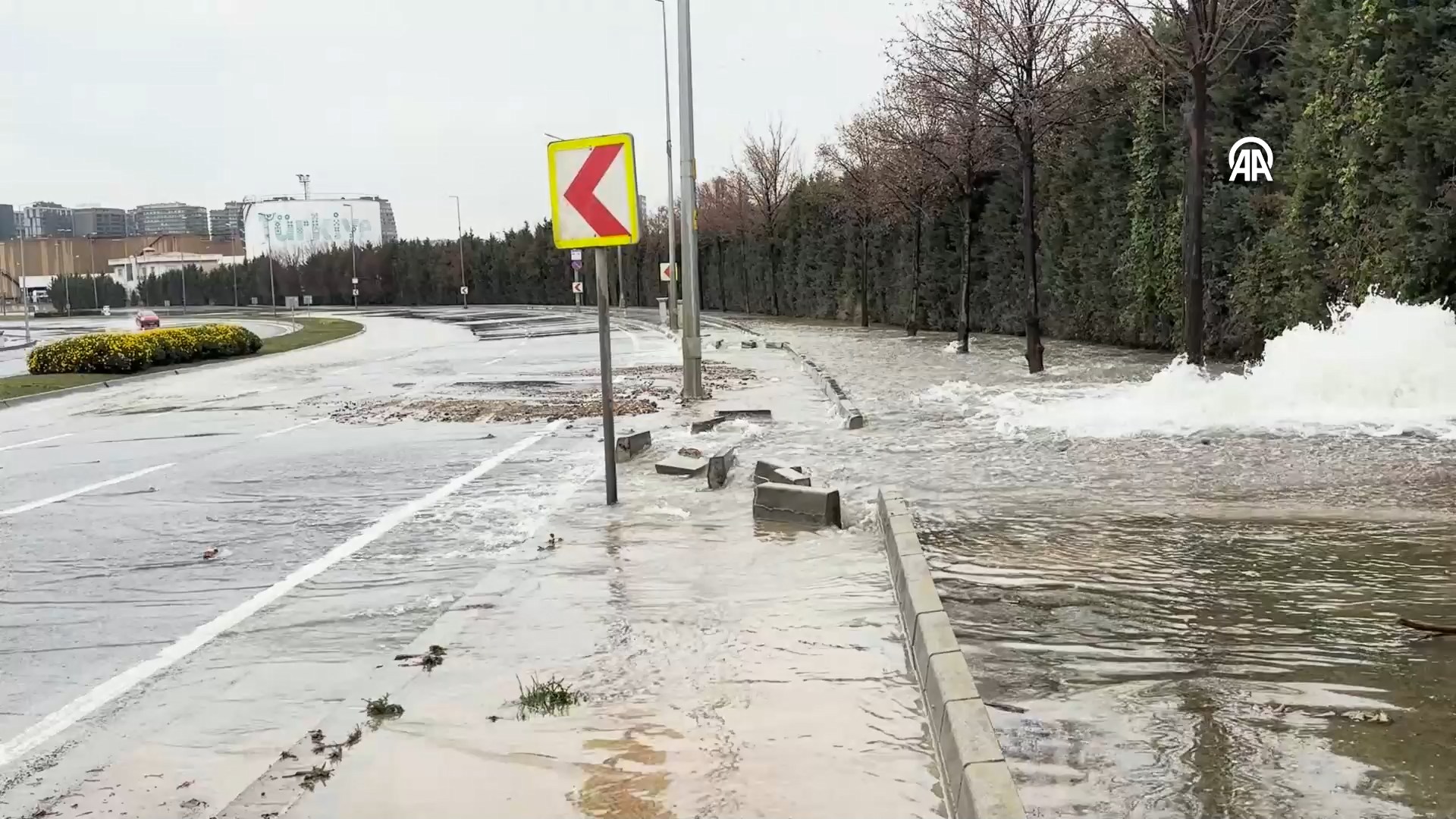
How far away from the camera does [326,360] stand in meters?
31.5

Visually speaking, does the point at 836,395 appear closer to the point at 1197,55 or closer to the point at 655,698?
the point at 1197,55

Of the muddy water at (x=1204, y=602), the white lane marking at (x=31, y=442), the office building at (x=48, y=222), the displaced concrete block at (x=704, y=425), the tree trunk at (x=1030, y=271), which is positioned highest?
the office building at (x=48, y=222)

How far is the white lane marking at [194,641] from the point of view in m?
4.68

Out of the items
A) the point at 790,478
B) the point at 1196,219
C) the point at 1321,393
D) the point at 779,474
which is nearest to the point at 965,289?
the point at 1196,219

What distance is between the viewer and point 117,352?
2692cm

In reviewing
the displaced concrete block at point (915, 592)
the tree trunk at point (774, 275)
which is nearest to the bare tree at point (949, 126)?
the displaced concrete block at point (915, 592)

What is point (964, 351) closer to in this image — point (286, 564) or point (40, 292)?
point (286, 564)

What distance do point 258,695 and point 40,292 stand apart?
160 metres

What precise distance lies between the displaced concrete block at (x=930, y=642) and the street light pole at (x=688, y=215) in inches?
464

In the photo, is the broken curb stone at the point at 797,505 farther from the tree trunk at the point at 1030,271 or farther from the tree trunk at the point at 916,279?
the tree trunk at the point at 916,279

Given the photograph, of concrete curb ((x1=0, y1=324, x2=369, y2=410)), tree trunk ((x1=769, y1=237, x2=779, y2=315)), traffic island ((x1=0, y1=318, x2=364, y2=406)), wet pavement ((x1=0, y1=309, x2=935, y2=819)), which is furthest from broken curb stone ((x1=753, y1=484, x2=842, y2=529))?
tree trunk ((x1=769, y1=237, x2=779, y2=315))

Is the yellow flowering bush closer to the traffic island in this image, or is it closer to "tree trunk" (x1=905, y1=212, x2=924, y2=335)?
the traffic island

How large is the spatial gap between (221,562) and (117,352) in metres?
22.2

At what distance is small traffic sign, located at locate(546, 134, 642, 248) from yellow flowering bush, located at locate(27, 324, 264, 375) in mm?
22153
